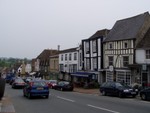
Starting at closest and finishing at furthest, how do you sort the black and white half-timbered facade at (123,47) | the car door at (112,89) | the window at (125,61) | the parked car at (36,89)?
the parked car at (36,89), the car door at (112,89), the black and white half-timbered facade at (123,47), the window at (125,61)

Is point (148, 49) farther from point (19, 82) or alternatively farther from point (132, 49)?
point (19, 82)

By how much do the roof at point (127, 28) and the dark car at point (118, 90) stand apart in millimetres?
11439

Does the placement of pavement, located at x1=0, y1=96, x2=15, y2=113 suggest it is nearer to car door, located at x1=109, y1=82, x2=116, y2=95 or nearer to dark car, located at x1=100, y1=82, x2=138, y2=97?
dark car, located at x1=100, y1=82, x2=138, y2=97

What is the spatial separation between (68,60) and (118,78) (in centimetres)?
2024

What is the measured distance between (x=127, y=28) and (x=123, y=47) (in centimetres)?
364

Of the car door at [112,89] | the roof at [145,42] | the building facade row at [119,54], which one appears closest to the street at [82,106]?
the car door at [112,89]

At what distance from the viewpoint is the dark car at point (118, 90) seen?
27.6 m

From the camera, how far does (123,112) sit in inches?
596

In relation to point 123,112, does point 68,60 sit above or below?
above

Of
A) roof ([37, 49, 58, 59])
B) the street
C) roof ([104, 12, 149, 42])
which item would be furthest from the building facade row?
roof ([37, 49, 58, 59])

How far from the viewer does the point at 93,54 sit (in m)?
49.5

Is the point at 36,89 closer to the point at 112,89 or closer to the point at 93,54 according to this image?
the point at 112,89

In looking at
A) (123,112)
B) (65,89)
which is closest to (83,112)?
(123,112)

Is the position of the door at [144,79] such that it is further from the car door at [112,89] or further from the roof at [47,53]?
the roof at [47,53]
